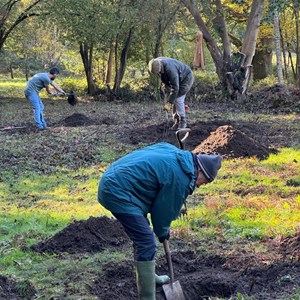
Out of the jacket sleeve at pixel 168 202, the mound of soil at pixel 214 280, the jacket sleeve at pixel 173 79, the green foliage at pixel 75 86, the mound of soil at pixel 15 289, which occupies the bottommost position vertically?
the mound of soil at pixel 214 280

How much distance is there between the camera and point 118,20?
82.8ft

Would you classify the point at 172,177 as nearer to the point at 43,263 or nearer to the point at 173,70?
the point at 43,263

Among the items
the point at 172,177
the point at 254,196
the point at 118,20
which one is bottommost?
the point at 254,196

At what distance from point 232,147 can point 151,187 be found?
7455 millimetres

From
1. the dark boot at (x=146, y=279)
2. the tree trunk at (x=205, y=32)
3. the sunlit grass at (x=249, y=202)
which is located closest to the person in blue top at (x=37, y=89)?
the sunlit grass at (x=249, y=202)

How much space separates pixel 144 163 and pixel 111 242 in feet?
8.61

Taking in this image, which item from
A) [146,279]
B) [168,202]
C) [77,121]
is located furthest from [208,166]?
[77,121]

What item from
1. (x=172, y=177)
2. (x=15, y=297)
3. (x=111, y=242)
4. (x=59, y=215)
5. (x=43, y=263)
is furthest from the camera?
(x=59, y=215)

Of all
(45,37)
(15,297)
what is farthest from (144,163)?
(45,37)

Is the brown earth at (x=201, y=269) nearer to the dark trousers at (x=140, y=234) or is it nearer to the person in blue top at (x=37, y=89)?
the dark trousers at (x=140, y=234)

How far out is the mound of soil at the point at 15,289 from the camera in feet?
16.6

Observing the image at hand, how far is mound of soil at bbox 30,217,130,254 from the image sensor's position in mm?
6438

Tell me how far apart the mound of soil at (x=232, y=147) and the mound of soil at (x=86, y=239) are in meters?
4.96

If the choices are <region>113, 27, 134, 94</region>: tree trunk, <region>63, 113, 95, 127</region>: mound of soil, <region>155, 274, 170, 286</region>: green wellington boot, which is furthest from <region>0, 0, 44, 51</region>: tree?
<region>155, 274, 170, 286</region>: green wellington boot
